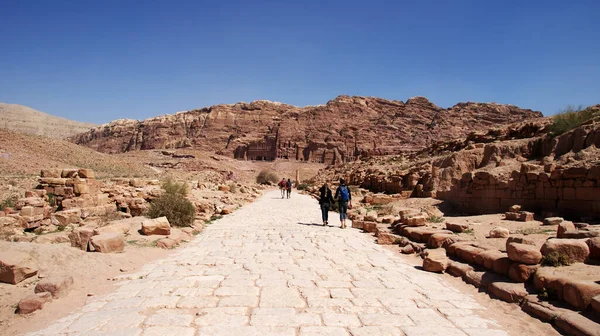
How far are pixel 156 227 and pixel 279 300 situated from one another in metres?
5.21

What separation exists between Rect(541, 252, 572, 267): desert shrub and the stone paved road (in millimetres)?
1160

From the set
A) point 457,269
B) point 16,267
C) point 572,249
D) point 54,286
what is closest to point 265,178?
point 457,269

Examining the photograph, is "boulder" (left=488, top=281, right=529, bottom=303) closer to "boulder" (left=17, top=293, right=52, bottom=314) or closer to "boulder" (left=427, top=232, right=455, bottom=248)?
"boulder" (left=427, top=232, right=455, bottom=248)

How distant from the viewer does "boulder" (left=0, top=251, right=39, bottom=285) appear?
14.6ft

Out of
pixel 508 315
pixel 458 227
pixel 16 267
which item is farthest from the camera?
pixel 458 227

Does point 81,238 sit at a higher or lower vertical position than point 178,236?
higher

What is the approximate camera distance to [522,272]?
15.3ft

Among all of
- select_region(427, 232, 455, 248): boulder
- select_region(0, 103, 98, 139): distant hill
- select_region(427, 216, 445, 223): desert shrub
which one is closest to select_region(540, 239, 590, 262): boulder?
select_region(427, 232, 455, 248): boulder

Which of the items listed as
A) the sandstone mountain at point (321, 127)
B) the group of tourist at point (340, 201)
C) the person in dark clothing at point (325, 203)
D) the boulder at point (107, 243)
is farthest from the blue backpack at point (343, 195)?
the sandstone mountain at point (321, 127)

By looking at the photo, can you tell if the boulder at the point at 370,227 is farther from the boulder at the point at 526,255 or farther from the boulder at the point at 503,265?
the boulder at the point at 526,255

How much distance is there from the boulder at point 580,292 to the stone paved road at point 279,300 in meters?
0.87

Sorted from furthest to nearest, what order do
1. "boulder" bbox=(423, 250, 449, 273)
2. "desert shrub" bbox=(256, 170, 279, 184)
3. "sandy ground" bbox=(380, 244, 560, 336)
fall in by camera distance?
"desert shrub" bbox=(256, 170, 279, 184) → "boulder" bbox=(423, 250, 449, 273) → "sandy ground" bbox=(380, 244, 560, 336)

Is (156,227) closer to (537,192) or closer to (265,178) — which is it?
(537,192)

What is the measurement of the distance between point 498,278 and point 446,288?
73 cm
